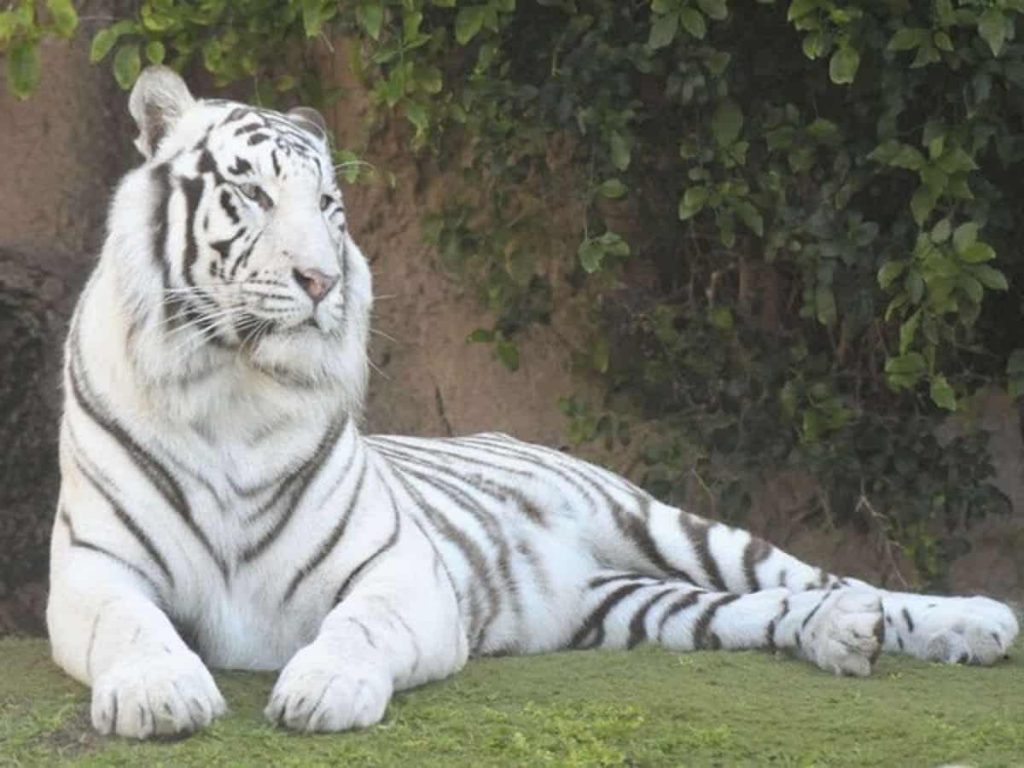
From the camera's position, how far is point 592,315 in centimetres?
620

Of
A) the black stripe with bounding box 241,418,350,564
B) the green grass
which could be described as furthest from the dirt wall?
the black stripe with bounding box 241,418,350,564

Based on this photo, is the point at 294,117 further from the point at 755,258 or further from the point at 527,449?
the point at 755,258

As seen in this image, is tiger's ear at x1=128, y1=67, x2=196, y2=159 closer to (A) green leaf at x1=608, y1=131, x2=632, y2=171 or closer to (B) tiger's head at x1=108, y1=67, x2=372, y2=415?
(B) tiger's head at x1=108, y1=67, x2=372, y2=415

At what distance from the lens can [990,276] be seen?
17.6 ft

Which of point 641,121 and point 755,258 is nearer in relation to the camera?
point 641,121

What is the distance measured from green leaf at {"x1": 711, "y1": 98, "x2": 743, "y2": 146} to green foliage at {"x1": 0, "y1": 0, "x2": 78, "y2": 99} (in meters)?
1.83

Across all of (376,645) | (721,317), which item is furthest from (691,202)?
(376,645)

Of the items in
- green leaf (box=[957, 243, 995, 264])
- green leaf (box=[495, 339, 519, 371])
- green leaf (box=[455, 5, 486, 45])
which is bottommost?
green leaf (box=[495, 339, 519, 371])

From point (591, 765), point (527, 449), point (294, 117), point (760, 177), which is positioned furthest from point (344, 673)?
point (760, 177)

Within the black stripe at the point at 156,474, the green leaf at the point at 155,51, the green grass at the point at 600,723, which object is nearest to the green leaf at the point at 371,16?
the green leaf at the point at 155,51

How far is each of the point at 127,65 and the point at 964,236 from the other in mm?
Answer: 2420

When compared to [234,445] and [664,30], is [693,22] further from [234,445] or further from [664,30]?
[234,445]

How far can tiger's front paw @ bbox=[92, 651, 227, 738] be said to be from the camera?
3.26 m

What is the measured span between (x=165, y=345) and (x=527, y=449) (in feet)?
5.17
